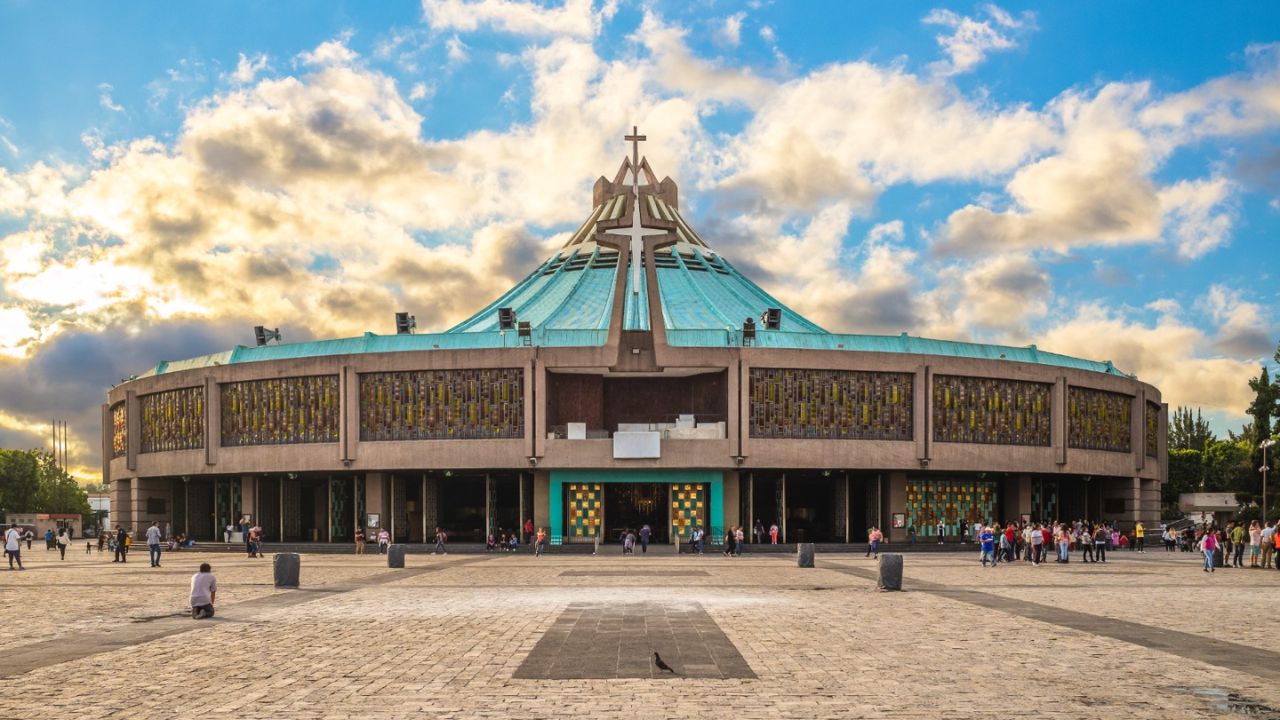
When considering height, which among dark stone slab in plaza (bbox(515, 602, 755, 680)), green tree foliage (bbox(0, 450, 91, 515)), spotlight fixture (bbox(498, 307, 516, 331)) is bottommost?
green tree foliage (bbox(0, 450, 91, 515))

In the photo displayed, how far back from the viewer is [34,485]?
129 meters

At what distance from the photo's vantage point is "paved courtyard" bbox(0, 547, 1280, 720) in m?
12.2

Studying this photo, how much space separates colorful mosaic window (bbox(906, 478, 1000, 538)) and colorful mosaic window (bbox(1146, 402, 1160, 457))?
48.7 ft

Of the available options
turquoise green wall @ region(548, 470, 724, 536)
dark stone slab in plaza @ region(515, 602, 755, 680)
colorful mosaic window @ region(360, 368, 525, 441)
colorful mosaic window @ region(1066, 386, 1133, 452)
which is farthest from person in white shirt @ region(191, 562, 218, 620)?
colorful mosaic window @ region(1066, 386, 1133, 452)

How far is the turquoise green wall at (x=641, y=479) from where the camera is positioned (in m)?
60.0

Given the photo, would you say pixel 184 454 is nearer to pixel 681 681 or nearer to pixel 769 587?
pixel 769 587

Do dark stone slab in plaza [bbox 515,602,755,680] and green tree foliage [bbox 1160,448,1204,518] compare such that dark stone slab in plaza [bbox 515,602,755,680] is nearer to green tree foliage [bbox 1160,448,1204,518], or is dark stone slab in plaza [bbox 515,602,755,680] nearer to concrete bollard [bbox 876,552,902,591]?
concrete bollard [bbox 876,552,902,591]

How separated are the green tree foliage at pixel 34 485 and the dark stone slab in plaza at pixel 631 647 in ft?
402

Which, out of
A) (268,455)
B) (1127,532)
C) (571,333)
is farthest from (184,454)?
(1127,532)

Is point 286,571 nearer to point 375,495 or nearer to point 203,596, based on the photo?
point 203,596

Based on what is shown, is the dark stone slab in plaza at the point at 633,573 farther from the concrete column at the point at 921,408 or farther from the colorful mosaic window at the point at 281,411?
the colorful mosaic window at the point at 281,411

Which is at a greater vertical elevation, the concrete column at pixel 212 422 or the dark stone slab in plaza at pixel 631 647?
the concrete column at pixel 212 422

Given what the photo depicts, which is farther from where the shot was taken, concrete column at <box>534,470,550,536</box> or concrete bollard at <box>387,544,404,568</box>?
concrete column at <box>534,470,550,536</box>

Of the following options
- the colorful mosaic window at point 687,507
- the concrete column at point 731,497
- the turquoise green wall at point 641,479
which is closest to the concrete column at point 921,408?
the concrete column at point 731,497
